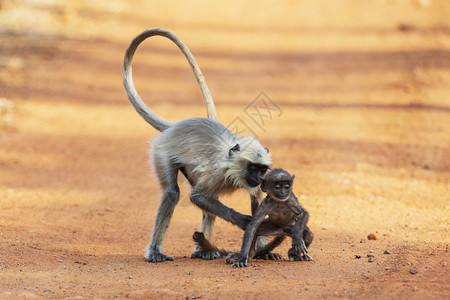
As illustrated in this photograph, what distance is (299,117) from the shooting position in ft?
45.5

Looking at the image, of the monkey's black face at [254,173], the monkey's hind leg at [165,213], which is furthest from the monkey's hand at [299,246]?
the monkey's hind leg at [165,213]

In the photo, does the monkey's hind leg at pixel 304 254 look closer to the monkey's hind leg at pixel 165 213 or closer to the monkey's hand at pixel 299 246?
the monkey's hand at pixel 299 246

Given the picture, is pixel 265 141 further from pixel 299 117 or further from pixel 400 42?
pixel 400 42

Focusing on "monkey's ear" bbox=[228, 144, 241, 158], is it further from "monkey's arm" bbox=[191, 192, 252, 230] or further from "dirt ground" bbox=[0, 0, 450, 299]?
"dirt ground" bbox=[0, 0, 450, 299]

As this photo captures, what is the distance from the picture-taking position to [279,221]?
6203 mm

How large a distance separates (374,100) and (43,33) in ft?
36.3

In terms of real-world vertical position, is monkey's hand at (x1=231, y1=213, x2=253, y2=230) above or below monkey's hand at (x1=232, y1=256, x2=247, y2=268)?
above

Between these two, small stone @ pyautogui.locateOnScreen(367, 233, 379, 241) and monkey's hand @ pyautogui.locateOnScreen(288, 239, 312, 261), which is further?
small stone @ pyautogui.locateOnScreen(367, 233, 379, 241)

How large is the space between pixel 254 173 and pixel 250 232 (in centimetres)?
60

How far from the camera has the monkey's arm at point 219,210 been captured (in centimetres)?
618

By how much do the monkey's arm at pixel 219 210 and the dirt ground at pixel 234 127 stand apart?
469 mm

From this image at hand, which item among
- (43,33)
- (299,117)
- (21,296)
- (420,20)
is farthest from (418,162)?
(43,33)

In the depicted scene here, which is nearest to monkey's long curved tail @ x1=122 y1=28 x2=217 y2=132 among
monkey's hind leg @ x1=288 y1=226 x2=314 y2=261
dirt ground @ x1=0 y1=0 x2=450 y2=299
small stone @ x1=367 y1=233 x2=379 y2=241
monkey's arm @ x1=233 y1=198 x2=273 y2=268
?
dirt ground @ x1=0 y1=0 x2=450 y2=299

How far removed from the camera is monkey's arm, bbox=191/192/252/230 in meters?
6.18
